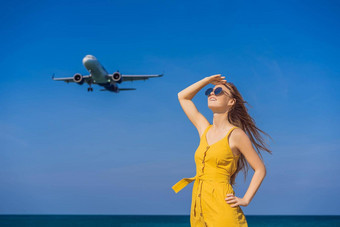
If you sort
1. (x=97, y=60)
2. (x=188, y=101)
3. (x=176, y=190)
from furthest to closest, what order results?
(x=97, y=60) → (x=188, y=101) → (x=176, y=190)

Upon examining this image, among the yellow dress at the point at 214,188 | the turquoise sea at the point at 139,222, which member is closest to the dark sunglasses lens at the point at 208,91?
the yellow dress at the point at 214,188

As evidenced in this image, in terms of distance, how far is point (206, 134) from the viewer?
340 cm

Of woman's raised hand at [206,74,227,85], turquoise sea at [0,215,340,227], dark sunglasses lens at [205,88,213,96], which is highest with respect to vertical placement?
turquoise sea at [0,215,340,227]

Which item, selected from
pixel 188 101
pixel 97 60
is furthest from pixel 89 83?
pixel 188 101

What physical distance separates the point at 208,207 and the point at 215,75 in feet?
3.41

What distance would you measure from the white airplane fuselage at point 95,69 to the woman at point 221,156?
32557mm

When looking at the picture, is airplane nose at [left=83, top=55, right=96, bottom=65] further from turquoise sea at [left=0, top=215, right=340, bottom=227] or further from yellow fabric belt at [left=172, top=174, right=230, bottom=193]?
turquoise sea at [left=0, top=215, right=340, bottom=227]

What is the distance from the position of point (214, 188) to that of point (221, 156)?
0.24 m

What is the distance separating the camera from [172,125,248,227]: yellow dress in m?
3.00

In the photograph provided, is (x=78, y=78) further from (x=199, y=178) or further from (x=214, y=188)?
(x=214, y=188)

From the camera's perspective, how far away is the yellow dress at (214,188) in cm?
300

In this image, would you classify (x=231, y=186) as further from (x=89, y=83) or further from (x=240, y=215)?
(x=89, y=83)

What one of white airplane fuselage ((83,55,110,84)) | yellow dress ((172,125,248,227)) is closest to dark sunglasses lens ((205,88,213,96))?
yellow dress ((172,125,248,227))

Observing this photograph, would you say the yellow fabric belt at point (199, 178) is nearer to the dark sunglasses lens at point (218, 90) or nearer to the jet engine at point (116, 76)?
the dark sunglasses lens at point (218, 90)
